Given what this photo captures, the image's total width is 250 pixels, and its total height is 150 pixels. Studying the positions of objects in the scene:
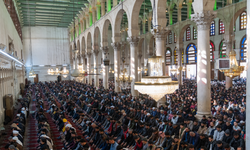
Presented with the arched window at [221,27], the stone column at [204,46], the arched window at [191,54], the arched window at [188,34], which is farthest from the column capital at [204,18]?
the arched window at [188,34]

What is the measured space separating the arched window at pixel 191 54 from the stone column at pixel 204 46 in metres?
19.3

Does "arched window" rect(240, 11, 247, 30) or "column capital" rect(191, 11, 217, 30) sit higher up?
"arched window" rect(240, 11, 247, 30)

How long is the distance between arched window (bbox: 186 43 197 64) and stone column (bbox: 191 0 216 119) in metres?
19.3

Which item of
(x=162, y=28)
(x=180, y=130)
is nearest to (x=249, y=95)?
(x=180, y=130)

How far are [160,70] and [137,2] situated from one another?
31.8ft

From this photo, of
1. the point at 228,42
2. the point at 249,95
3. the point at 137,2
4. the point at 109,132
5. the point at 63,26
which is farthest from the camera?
the point at 63,26

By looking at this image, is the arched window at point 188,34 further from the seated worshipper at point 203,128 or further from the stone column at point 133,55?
the seated worshipper at point 203,128

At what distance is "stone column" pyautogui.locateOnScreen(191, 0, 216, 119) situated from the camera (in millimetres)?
6742

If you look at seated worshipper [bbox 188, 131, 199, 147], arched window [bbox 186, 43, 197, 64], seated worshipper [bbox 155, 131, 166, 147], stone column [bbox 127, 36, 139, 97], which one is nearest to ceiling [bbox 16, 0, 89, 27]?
stone column [bbox 127, 36, 139, 97]

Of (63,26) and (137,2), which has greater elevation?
(63,26)

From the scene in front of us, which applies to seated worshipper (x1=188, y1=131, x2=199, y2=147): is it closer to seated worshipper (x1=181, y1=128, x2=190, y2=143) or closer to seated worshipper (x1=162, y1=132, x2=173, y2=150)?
seated worshipper (x1=181, y1=128, x2=190, y2=143)

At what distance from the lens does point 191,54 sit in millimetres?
25688

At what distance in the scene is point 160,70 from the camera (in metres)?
3.31

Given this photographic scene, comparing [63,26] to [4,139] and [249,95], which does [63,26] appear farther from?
[249,95]
